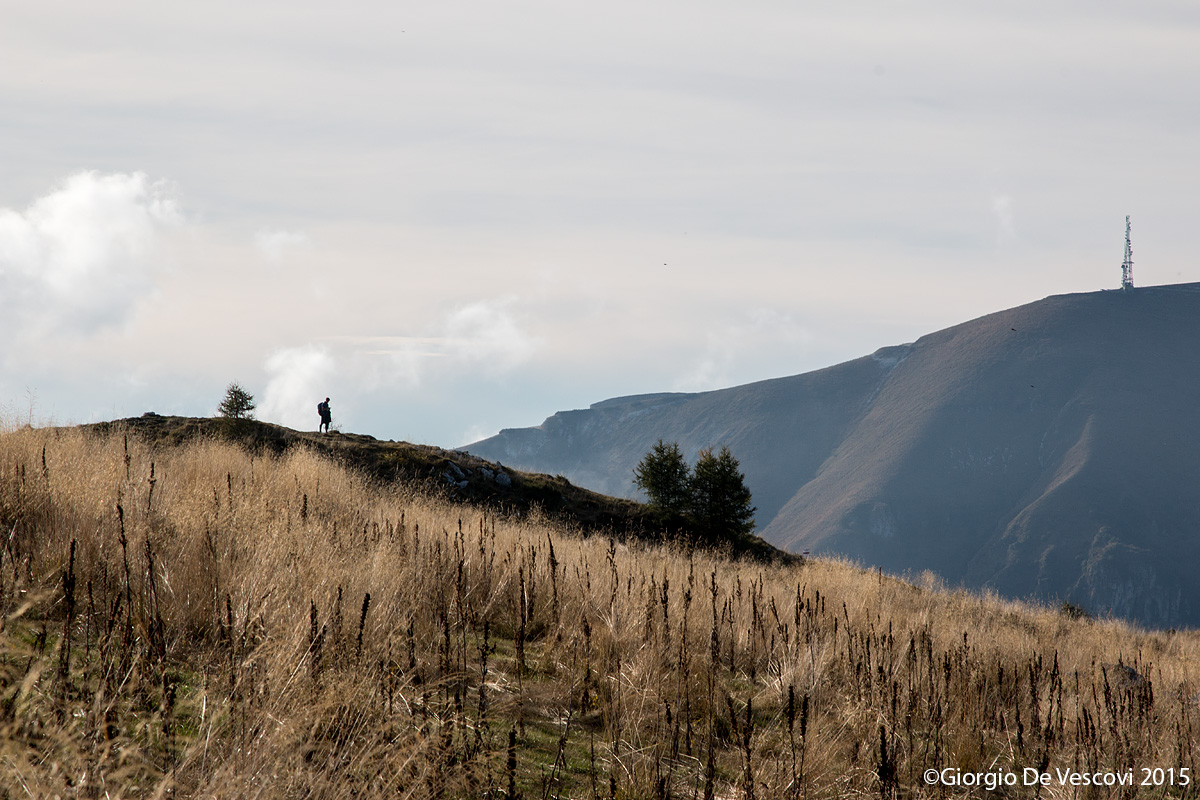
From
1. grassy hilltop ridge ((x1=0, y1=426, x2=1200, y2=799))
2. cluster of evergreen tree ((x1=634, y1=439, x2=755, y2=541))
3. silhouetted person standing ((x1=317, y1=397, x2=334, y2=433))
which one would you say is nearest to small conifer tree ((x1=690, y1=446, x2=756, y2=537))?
cluster of evergreen tree ((x1=634, y1=439, x2=755, y2=541))

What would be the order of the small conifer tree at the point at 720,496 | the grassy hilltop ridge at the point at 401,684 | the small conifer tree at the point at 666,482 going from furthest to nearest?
the small conifer tree at the point at 666,482, the small conifer tree at the point at 720,496, the grassy hilltop ridge at the point at 401,684

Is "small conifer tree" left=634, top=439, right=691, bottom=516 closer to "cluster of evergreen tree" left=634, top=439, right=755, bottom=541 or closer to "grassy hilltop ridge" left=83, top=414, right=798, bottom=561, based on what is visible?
"cluster of evergreen tree" left=634, top=439, right=755, bottom=541

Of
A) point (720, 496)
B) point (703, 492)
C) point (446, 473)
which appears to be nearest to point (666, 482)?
point (703, 492)

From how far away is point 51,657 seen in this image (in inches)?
147

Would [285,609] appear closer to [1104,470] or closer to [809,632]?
[809,632]

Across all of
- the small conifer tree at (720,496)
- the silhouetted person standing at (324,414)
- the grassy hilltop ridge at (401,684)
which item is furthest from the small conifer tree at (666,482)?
the grassy hilltop ridge at (401,684)

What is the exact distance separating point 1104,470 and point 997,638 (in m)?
194

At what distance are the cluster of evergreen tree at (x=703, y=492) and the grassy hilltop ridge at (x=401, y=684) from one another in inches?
806

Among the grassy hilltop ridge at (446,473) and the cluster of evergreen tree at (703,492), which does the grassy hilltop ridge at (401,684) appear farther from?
the cluster of evergreen tree at (703,492)

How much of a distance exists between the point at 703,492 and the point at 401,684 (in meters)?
27.1

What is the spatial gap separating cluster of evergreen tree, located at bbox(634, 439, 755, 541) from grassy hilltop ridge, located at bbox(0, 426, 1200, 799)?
806 inches

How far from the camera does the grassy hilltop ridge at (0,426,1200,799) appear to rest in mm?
3266

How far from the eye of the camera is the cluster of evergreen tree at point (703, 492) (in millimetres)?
30062

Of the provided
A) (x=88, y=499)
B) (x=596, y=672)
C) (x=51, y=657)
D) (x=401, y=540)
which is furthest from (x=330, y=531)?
(x=51, y=657)
